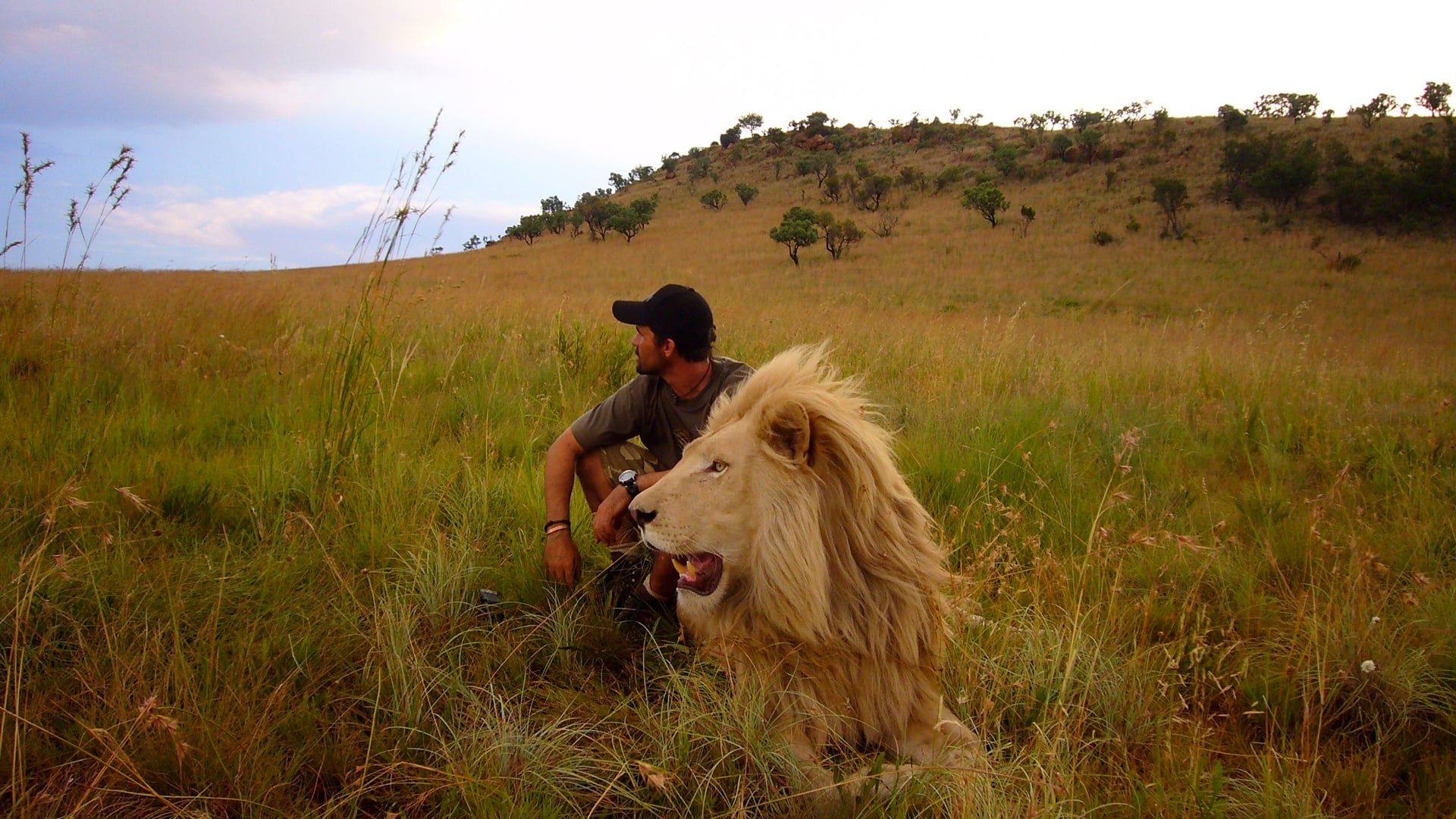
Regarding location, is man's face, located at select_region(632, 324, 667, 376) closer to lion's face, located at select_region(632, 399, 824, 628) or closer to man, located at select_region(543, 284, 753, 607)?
man, located at select_region(543, 284, 753, 607)

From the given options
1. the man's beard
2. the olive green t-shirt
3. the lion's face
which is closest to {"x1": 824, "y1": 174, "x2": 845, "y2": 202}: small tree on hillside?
the olive green t-shirt

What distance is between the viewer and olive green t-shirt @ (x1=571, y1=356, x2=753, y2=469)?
11.8 ft

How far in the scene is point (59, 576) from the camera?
2.74 metres

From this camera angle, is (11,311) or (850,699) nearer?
(850,699)

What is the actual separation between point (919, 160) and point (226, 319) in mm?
58558

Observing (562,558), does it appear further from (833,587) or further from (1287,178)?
(1287,178)

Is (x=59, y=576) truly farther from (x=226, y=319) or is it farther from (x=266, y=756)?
(x=226, y=319)

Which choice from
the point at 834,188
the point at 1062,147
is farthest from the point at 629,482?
the point at 1062,147

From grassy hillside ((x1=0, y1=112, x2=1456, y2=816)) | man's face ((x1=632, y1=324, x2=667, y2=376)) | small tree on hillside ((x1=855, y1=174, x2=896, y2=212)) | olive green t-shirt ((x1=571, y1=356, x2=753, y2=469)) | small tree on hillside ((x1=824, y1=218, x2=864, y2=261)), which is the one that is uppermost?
small tree on hillside ((x1=855, y1=174, x2=896, y2=212))

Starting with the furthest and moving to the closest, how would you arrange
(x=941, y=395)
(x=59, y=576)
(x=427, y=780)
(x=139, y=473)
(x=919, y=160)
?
(x=919, y=160) → (x=941, y=395) → (x=139, y=473) → (x=59, y=576) → (x=427, y=780)

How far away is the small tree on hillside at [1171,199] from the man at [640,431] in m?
37.2

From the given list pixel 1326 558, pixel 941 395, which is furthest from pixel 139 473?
pixel 1326 558

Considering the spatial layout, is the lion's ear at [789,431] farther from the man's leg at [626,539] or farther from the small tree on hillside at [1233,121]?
the small tree on hillside at [1233,121]

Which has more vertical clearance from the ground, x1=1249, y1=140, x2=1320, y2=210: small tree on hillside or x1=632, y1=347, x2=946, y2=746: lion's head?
x1=1249, y1=140, x2=1320, y2=210: small tree on hillside
